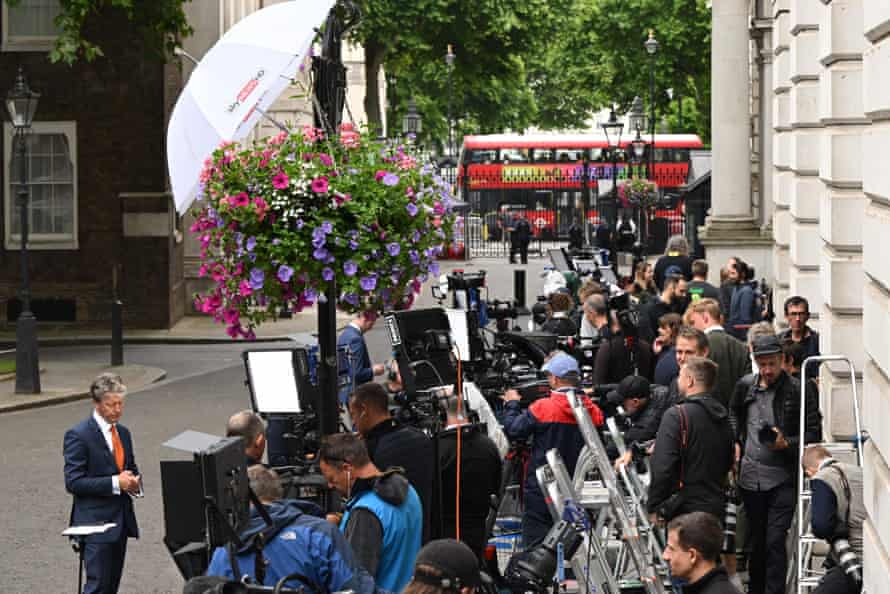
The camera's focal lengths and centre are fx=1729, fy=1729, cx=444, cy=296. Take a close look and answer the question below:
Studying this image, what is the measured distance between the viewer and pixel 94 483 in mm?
10336

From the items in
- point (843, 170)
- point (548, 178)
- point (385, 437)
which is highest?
point (548, 178)

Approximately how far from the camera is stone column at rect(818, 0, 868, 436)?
37.2 feet

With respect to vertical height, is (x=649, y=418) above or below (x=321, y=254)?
below

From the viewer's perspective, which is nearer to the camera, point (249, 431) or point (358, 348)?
point (249, 431)

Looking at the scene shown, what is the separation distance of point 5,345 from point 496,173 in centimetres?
3664

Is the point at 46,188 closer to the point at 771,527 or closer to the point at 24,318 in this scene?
the point at 24,318

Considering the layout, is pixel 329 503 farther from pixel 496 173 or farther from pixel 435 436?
pixel 496 173

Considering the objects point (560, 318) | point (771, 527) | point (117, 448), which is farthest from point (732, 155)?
point (117, 448)

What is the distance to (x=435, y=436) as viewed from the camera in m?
9.23

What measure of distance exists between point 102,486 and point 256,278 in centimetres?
211

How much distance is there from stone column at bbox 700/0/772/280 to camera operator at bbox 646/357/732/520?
19.6 metres

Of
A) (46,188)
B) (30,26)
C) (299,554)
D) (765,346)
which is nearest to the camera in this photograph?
(299,554)

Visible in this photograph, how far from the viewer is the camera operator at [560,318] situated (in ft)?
53.8

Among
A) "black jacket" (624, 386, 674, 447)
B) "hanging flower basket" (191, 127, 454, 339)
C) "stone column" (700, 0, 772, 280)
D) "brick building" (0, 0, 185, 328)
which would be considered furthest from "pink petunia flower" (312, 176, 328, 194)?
"brick building" (0, 0, 185, 328)
